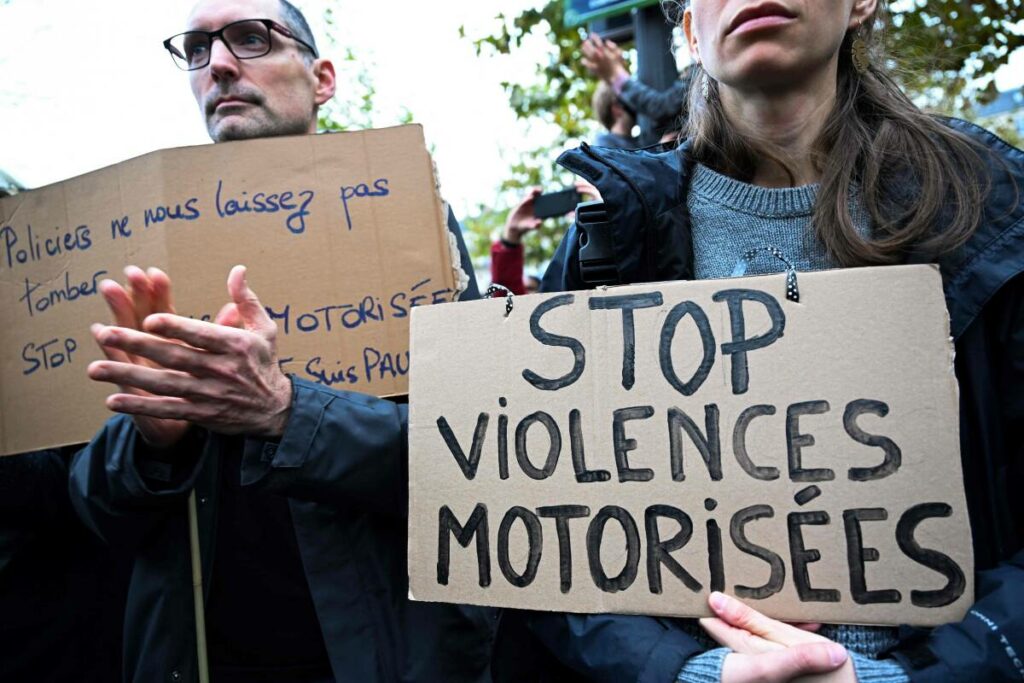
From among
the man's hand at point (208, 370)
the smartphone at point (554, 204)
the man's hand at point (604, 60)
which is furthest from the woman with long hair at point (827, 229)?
the man's hand at point (604, 60)

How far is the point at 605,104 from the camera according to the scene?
4.28 metres

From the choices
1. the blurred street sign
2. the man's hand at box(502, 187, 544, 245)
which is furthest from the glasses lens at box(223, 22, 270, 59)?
the man's hand at box(502, 187, 544, 245)

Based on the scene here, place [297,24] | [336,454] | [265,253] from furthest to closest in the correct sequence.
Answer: [297,24]
[265,253]
[336,454]

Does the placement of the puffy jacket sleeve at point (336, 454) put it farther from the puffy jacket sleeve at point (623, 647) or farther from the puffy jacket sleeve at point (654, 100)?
the puffy jacket sleeve at point (654, 100)

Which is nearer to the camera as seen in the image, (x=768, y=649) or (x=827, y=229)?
(x=768, y=649)

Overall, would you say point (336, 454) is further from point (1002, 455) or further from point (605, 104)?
point (605, 104)

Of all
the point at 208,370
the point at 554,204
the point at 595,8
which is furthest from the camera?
the point at 554,204

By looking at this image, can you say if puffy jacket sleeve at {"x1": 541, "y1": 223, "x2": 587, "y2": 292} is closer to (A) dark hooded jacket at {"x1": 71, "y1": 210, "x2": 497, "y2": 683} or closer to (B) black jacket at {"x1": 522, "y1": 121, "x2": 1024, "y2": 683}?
(A) dark hooded jacket at {"x1": 71, "y1": 210, "x2": 497, "y2": 683}

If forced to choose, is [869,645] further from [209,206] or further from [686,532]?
[209,206]

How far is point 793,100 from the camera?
1492 mm

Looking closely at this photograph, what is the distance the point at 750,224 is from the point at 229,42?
1.34 m

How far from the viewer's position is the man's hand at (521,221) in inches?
160

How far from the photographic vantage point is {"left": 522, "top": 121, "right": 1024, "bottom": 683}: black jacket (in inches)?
43.2

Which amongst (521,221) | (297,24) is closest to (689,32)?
(297,24)
